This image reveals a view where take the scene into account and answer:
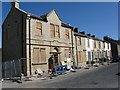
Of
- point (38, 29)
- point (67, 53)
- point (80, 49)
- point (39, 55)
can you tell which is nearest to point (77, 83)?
point (39, 55)

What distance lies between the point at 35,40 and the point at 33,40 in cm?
35

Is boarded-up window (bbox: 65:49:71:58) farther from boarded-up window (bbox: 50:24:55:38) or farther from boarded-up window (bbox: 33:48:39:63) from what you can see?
boarded-up window (bbox: 33:48:39:63)

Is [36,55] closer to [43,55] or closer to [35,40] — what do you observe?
[43,55]

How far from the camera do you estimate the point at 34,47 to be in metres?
17.7

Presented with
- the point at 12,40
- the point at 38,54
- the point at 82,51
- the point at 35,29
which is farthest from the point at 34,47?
the point at 82,51

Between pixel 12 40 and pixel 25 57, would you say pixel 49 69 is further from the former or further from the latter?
pixel 12 40

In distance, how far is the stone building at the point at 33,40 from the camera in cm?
1716

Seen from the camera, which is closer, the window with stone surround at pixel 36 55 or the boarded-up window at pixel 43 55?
the window with stone surround at pixel 36 55

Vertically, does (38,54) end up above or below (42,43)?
below

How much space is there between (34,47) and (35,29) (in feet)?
8.54

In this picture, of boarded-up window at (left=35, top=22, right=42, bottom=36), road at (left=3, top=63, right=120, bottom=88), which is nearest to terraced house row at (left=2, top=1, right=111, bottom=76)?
boarded-up window at (left=35, top=22, right=42, bottom=36)

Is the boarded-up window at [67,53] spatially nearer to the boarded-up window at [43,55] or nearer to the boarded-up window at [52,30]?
the boarded-up window at [52,30]

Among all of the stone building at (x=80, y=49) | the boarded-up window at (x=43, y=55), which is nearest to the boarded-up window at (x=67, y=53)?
the stone building at (x=80, y=49)

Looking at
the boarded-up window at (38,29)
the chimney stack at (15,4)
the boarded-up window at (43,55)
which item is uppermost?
the chimney stack at (15,4)
